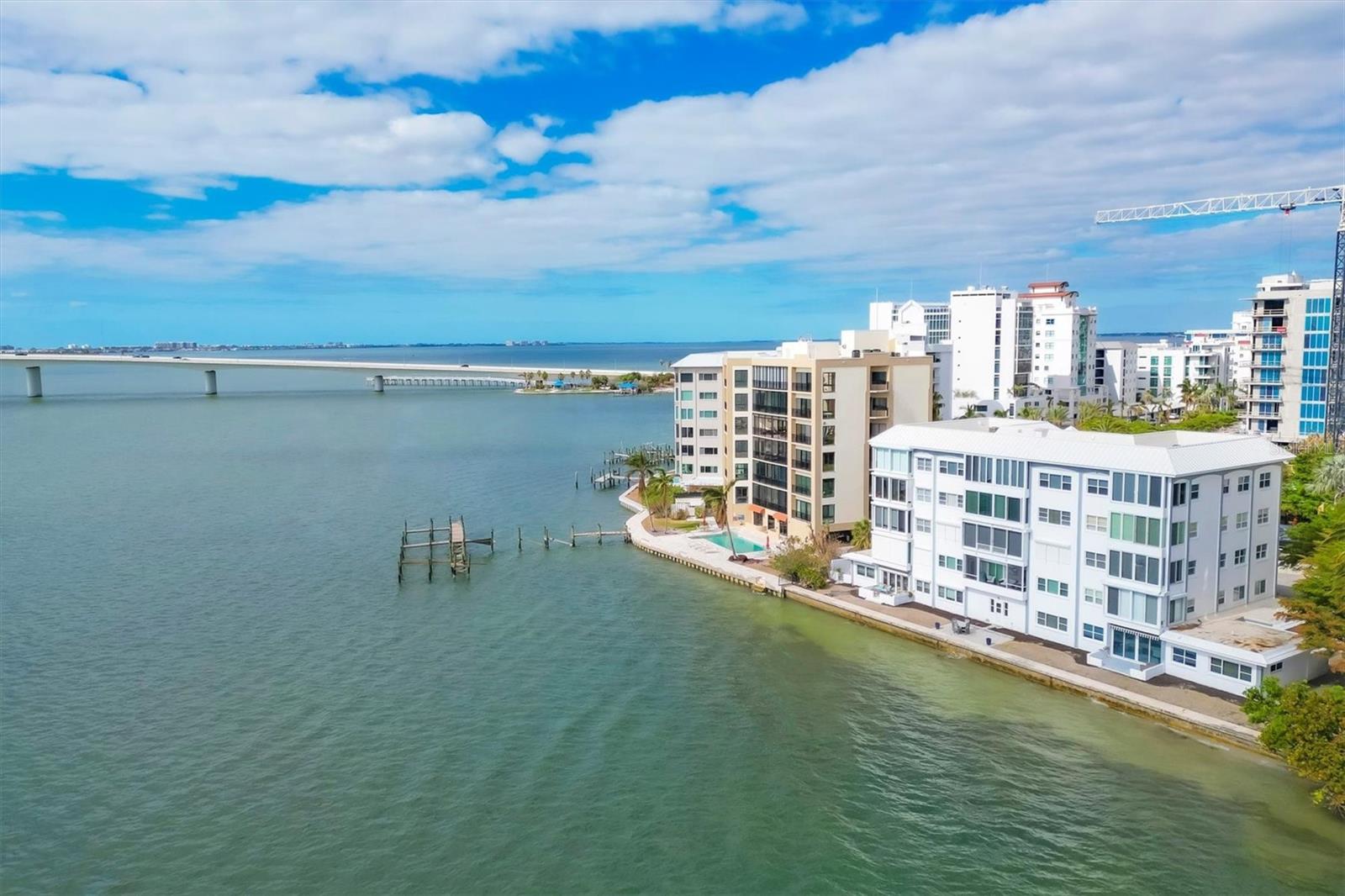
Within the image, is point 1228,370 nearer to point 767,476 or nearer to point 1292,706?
point 767,476

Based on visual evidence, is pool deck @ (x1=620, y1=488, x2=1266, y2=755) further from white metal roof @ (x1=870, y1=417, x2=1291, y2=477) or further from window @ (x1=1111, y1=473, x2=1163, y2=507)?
white metal roof @ (x1=870, y1=417, x2=1291, y2=477)

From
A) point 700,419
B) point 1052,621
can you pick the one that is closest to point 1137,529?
point 1052,621

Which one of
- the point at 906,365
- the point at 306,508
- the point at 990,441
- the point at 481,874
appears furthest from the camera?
the point at 306,508

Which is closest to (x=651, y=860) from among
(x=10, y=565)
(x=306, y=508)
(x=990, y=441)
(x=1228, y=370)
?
(x=990, y=441)

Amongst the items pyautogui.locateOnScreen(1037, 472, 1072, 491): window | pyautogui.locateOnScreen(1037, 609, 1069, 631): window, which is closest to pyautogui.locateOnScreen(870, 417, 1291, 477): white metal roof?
pyautogui.locateOnScreen(1037, 472, 1072, 491): window

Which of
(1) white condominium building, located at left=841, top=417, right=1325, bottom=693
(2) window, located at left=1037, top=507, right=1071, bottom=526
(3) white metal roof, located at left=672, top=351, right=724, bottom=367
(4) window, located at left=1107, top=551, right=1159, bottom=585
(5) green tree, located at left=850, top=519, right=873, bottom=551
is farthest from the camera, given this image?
(3) white metal roof, located at left=672, top=351, right=724, bottom=367
